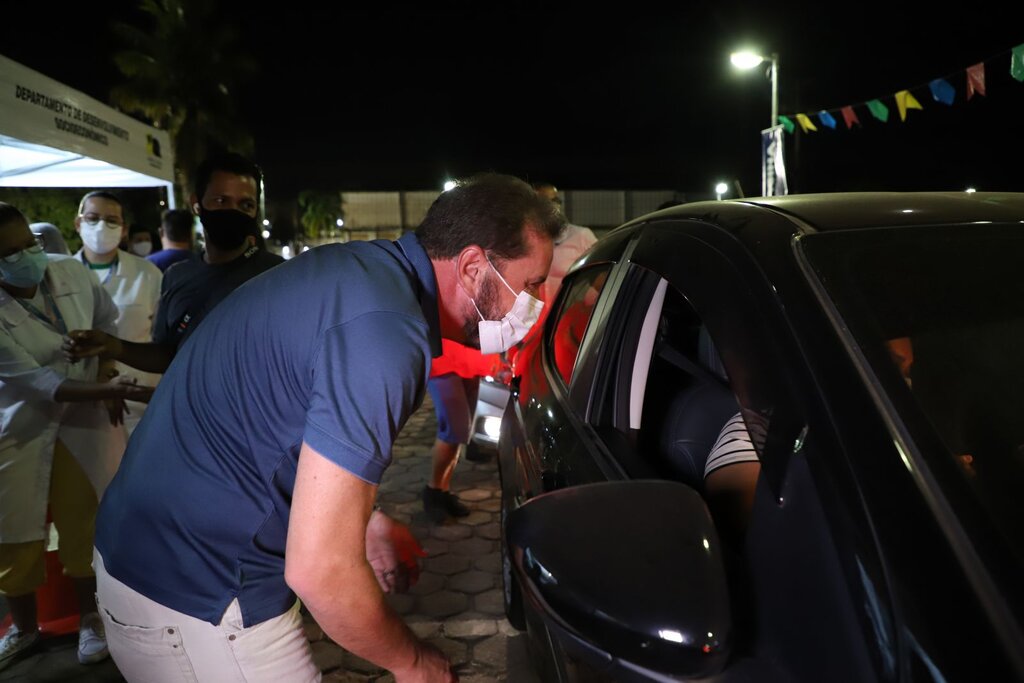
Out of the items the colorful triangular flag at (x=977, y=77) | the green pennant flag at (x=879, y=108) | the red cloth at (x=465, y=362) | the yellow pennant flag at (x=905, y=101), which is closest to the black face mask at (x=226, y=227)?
the red cloth at (x=465, y=362)

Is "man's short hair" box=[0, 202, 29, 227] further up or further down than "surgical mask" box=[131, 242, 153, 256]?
further down

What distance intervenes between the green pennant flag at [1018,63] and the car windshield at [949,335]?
5932 millimetres

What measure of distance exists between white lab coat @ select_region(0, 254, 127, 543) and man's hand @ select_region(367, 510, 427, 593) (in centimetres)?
189

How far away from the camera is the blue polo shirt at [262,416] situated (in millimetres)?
1094

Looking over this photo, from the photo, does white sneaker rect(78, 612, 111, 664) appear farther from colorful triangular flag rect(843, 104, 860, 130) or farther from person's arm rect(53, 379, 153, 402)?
colorful triangular flag rect(843, 104, 860, 130)

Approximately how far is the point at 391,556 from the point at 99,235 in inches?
143

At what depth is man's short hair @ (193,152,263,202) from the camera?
9.34 feet

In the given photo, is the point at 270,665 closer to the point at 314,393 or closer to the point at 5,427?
the point at 314,393

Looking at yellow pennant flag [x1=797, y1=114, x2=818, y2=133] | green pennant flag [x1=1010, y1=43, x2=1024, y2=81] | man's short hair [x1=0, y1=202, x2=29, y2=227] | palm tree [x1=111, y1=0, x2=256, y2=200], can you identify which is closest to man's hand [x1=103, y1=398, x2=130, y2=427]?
man's short hair [x1=0, y1=202, x2=29, y2=227]

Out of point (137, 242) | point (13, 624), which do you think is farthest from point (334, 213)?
point (13, 624)

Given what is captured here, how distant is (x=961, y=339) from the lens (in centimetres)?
109

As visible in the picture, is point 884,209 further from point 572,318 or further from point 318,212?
point 318,212

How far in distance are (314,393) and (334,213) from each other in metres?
44.4

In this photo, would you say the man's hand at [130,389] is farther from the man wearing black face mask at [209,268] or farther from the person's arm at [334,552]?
the person's arm at [334,552]
